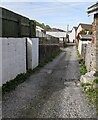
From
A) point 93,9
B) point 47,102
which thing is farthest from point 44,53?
point 47,102

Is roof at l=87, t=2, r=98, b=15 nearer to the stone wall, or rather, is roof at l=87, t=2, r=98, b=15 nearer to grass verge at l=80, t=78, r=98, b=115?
grass verge at l=80, t=78, r=98, b=115

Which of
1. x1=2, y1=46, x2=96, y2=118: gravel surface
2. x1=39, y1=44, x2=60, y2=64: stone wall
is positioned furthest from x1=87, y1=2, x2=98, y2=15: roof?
x1=39, y1=44, x2=60, y2=64: stone wall

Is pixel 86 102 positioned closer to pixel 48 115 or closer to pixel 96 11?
pixel 48 115

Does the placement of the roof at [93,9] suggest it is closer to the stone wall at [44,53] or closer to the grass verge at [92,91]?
the grass verge at [92,91]

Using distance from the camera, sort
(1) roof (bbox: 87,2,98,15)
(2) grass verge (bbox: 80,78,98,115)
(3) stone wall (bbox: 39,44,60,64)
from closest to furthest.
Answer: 1. (2) grass verge (bbox: 80,78,98,115)
2. (1) roof (bbox: 87,2,98,15)
3. (3) stone wall (bbox: 39,44,60,64)

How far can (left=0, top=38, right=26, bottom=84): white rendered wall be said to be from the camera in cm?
954

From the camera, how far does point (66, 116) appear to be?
6.61 metres

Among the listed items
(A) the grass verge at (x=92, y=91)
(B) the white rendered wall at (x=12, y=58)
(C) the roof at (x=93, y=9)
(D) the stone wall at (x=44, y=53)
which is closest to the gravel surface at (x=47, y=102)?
(A) the grass verge at (x=92, y=91)

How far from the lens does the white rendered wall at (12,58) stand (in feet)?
31.3

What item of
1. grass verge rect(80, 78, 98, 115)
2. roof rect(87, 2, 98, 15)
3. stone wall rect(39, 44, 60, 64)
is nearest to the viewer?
grass verge rect(80, 78, 98, 115)

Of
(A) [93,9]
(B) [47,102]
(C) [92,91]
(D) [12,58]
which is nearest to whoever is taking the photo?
(B) [47,102]

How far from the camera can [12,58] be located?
10.7m

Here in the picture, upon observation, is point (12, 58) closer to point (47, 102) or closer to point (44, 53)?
point (47, 102)

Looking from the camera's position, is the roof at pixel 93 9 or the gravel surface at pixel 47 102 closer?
the gravel surface at pixel 47 102
